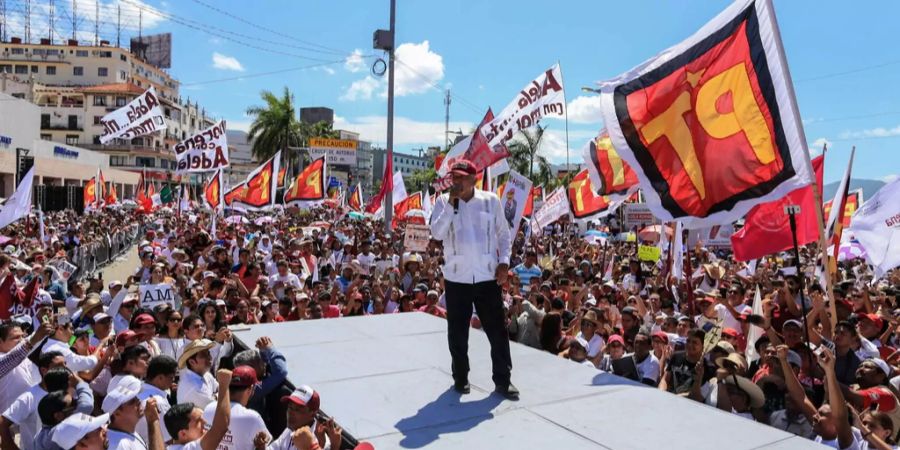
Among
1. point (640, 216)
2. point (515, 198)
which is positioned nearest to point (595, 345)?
point (515, 198)

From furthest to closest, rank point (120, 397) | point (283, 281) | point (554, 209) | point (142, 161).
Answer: point (142, 161) < point (554, 209) < point (283, 281) < point (120, 397)

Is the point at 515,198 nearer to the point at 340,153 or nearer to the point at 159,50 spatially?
the point at 340,153

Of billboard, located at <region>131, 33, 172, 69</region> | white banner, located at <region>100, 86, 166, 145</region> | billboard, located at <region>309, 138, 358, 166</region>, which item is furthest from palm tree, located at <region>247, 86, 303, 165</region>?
billboard, located at <region>131, 33, 172, 69</region>

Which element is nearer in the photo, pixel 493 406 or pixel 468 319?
pixel 493 406

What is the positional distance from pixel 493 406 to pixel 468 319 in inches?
24.8

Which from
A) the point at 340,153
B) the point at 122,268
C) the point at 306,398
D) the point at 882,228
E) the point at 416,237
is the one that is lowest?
the point at 122,268

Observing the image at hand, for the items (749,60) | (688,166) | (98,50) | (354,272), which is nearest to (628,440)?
(688,166)

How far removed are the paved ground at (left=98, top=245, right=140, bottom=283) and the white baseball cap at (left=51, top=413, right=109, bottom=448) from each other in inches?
629

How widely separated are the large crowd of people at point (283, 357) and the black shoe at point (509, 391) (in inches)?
43.5

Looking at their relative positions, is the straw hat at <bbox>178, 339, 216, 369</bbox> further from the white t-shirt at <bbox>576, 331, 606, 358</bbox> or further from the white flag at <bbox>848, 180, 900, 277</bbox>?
the white flag at <bbox>848, 180, 900, 277</bbox>

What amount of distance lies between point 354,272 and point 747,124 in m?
8.02

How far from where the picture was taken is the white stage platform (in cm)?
348

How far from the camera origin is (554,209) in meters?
14.4

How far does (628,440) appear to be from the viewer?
346 centimetres
